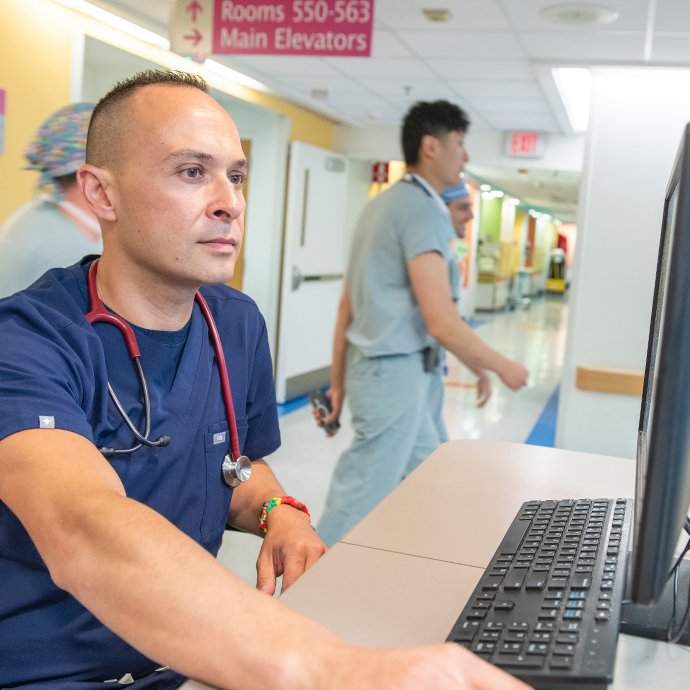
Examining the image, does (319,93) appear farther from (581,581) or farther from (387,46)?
(581,581)

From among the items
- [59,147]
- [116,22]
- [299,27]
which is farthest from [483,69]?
[59,147]

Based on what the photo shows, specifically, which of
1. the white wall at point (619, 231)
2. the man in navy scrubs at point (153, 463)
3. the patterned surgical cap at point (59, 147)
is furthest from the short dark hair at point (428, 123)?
the man in navy scrubs at point (153, 463)

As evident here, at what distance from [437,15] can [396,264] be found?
157 centimetres

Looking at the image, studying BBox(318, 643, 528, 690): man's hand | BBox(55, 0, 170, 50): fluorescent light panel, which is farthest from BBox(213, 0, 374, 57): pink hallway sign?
BBox(318, 643, 528, 690): man's hand

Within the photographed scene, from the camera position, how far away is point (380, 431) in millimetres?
2920

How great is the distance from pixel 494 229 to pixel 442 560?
17435 mm

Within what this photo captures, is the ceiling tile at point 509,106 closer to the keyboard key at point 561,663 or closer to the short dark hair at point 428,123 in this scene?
the short dark hair at point 428,123

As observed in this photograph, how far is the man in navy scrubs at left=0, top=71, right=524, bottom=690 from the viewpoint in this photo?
720mm

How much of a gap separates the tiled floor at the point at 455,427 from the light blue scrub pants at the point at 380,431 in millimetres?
487

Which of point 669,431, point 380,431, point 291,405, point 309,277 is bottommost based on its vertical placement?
point 291,405

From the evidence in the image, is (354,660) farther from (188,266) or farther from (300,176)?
(300,176)

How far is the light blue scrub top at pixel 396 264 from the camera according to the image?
9.45ft

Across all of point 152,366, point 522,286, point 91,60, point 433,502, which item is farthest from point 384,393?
point 522,286

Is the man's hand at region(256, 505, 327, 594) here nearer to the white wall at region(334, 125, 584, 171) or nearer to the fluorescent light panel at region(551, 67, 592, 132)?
the fluorescent light panel at region(551, 67, 592, 132)
